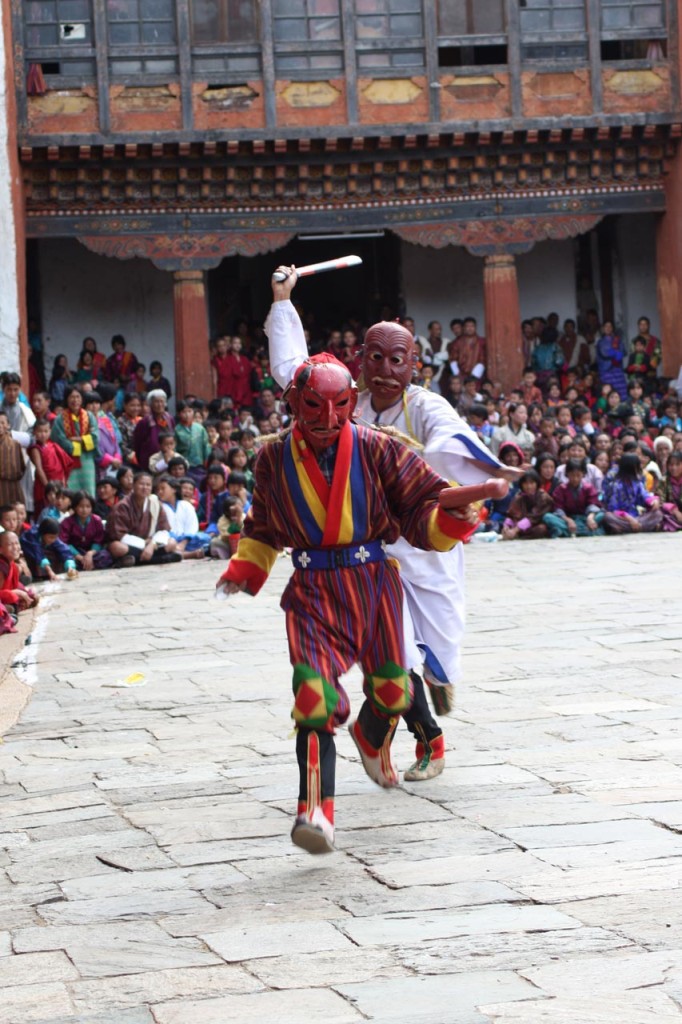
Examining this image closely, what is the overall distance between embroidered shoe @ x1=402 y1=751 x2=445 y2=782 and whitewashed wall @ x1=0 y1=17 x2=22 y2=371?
13.3 m

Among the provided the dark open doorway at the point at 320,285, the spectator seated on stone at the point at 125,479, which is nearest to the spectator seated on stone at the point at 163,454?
the spectator seated on stone at the point at 125,479

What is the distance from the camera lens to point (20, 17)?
19.4 m

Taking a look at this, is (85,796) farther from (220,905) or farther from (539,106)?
(539,106)

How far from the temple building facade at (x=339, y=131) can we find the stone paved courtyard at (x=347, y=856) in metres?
11.8

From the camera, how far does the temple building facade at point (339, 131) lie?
19688 millimetres

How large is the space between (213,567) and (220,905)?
946cm

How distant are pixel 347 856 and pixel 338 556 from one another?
91cm

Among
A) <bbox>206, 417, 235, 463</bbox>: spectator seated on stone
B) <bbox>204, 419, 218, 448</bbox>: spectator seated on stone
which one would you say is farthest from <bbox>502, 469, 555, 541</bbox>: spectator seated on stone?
<bbox>204, 419, 218, 448</bbox>: spectator seated on stone

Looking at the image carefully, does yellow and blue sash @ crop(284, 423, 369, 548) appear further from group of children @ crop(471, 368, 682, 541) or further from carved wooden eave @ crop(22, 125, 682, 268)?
carved wooden eave @ crop(22, 125, 682, 268)

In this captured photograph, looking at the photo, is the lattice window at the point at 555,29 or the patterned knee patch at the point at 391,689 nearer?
the patterned knee patch at the point at 391,689

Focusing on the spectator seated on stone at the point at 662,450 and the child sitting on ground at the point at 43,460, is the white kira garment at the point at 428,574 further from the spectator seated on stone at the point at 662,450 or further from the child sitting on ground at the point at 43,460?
the spectator seated on stone at the point at 662,450

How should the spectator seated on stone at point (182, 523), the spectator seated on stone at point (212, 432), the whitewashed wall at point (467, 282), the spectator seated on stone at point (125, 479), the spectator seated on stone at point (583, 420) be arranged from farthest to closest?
the whitewashed wall at point (467, 282), the spectator seated on stone at point (583, 420), the spectator seated on stone at point (212, 432), the spectator seated on stone at point (125, 479), the spectator seated on stone at point (182, 523)

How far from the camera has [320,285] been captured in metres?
23.6

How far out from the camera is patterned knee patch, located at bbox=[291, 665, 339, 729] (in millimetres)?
4910
